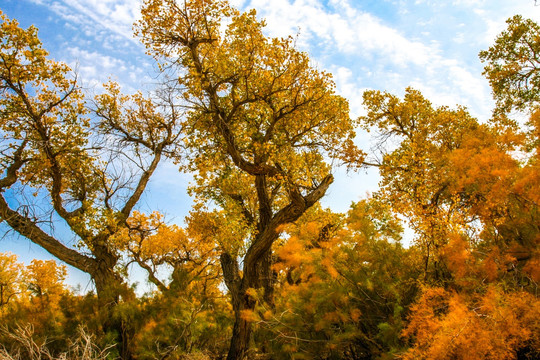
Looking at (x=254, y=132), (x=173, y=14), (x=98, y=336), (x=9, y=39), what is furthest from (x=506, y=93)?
(x=9, y=39)

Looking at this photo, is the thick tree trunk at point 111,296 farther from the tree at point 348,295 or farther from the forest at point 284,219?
the tree at point 348,295

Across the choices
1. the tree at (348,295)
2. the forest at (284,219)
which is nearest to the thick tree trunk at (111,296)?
the forest at (284,219)

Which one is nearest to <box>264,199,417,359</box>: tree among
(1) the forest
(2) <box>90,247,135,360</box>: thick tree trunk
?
(1) the forest

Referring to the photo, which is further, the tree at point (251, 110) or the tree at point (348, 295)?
the tree at point (251, 110)

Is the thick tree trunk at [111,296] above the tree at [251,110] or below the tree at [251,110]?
below

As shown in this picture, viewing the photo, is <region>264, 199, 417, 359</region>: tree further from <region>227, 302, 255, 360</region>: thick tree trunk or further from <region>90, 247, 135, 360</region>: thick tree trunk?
<region>90, 247, 135, 360</region>: thick tree trunk

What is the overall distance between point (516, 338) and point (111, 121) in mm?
10430

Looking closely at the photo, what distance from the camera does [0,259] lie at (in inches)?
898

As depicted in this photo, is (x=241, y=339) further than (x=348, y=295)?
Yes

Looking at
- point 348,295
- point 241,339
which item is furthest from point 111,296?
point 348,295

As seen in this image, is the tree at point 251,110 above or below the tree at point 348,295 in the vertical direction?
above

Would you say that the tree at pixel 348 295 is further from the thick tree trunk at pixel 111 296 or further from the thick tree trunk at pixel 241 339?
the thick tree trunk at pixel 111 296

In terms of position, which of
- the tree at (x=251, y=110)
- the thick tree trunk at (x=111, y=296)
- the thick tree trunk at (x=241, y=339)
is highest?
the tree at (x=251, y=110)

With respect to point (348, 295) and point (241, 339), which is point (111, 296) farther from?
point (348, 295)
